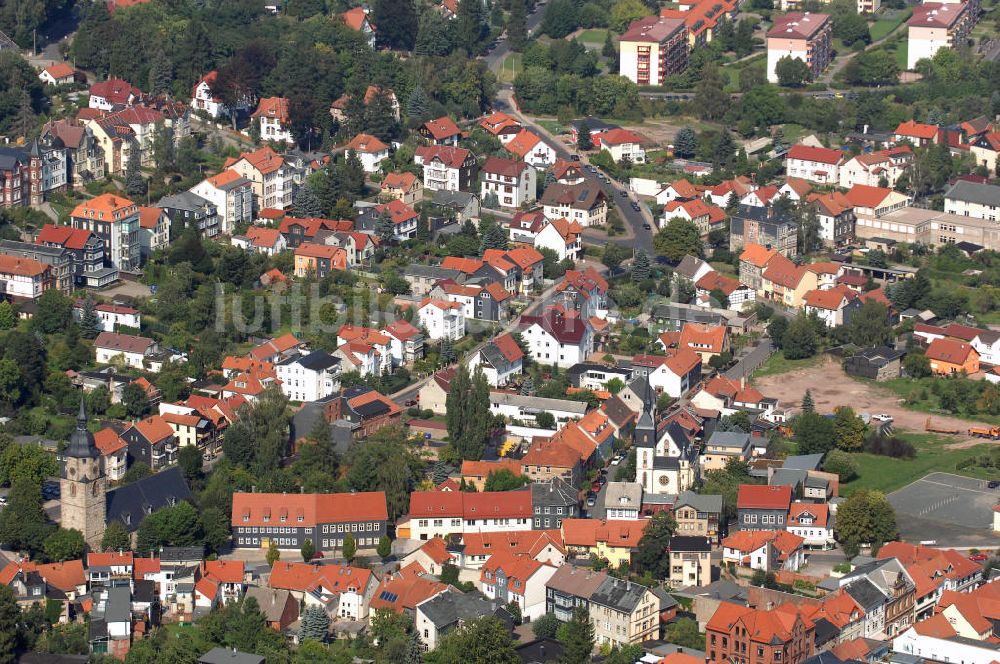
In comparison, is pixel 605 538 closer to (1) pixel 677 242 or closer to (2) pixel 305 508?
(2) pixel 305 508

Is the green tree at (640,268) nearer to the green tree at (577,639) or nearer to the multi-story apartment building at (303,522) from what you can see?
the multi-story apartment building at (303,522)

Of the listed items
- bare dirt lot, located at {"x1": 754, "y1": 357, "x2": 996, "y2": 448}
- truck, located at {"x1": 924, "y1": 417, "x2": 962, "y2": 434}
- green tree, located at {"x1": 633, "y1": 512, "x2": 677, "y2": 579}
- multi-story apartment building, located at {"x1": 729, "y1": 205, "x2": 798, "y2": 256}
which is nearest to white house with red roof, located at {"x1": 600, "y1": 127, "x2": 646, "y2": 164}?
multi-story apartment building, located at {"x1": 729, "y1": 205, "x2": 798, "y2": 256}

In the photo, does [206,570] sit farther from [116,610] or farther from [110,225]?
[110,225]

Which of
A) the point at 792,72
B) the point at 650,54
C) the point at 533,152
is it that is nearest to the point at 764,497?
the point at 533,152

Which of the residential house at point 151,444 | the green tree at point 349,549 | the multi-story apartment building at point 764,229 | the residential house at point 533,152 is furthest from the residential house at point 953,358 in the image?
the residential house at point 151,444

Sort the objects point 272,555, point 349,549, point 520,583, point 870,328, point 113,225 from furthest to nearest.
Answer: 1. point 113,225
2. point 870,328
3. point 349,549
4. point 272,555
5. point 520,583

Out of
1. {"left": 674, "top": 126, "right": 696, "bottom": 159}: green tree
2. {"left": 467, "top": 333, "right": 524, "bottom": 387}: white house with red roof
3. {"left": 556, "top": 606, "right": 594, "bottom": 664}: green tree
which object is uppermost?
{"left": 674, "top": 126, "right": 696, "bottom": 159}: green tree

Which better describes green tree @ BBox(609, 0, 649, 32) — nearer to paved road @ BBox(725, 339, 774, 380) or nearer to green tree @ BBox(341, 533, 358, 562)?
paved road @ BBox(725, 339, 774, 380)
